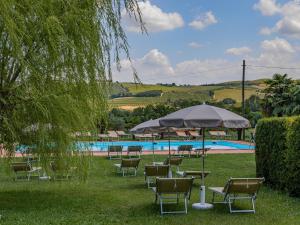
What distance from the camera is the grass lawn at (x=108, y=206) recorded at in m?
8.02

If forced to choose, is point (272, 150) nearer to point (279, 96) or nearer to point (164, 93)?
point (279, 96)

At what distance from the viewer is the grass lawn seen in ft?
26.3

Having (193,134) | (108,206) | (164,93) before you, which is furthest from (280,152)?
(164,93)

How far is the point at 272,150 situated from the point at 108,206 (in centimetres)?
472

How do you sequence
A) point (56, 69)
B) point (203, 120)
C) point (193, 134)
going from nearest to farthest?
point (56, 69) < point (203, 120) < point (193, 134)

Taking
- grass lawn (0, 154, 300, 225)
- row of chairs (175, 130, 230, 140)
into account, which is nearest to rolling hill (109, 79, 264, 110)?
grass lawn (0, 154, 300, 225)

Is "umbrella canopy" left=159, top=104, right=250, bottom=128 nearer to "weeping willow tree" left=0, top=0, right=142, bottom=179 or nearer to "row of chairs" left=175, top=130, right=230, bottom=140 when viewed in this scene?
"weeping willow tree" left=0, top=0, right=142, bottom=179

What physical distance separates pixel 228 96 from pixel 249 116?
30074 mm

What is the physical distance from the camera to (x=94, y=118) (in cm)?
921

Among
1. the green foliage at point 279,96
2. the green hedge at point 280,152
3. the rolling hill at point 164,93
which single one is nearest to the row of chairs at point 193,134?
the rolling hill at point 164,93

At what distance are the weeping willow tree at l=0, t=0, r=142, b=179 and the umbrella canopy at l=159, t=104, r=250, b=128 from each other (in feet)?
6.23

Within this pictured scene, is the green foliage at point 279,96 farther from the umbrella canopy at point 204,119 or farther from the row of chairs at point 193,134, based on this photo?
the umbrella canopy at point 204,119

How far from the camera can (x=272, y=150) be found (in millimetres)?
11859

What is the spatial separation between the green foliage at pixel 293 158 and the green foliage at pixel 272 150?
1.13 ft
